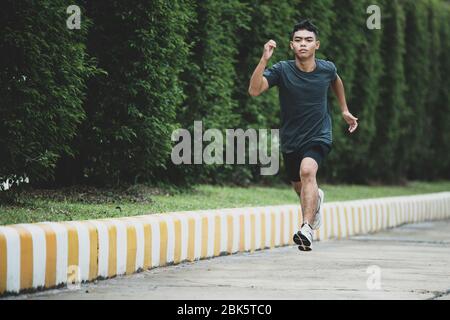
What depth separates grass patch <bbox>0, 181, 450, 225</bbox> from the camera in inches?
462

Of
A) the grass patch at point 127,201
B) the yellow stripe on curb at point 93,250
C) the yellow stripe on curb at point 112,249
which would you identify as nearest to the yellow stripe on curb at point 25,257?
the yellow stripe on curb at point 93,250

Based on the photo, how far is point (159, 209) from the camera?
45.8ft

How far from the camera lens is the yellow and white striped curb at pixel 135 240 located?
8.62m

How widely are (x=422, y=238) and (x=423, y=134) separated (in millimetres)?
15338

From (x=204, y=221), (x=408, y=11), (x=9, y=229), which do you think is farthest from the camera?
(x=408, y=11)

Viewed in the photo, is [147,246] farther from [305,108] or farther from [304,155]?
[305,108]

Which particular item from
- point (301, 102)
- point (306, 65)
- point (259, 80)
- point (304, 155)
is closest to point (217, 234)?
point (304, 155)

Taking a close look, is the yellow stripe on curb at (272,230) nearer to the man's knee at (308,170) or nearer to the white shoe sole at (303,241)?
the man's knee at (308,170)

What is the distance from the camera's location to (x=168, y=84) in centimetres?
1559

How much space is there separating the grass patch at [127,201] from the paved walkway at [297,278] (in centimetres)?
124

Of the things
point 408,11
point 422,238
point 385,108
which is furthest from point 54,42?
point 408,11

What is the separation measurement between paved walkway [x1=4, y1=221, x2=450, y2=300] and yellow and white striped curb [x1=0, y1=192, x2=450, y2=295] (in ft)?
0.47
